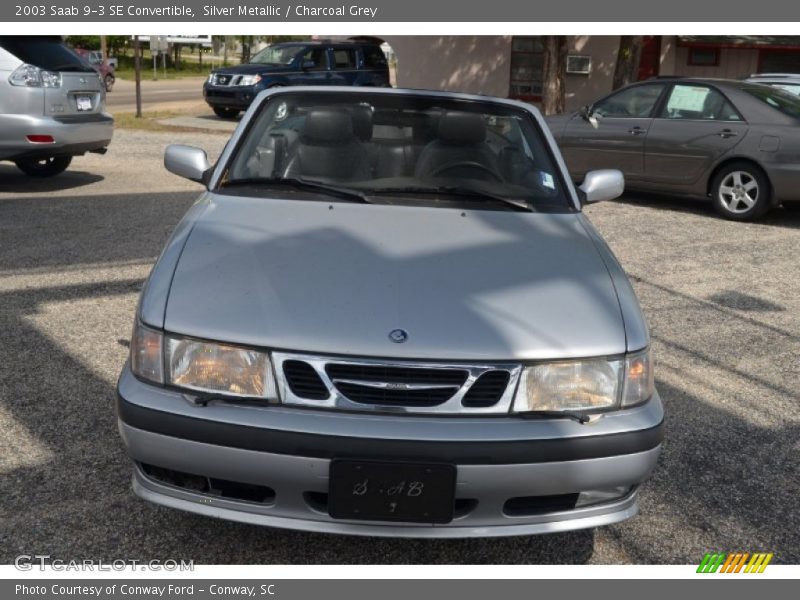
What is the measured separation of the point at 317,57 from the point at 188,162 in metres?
17.2

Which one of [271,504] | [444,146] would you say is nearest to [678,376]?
[444,146]

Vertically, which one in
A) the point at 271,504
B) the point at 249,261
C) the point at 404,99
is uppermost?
the point at 404,99

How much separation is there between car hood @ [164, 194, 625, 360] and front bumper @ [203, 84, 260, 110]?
16682mm

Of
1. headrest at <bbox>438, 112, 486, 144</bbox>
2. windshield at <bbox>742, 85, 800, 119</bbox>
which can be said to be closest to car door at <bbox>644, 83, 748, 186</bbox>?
windshield at <bbox>742, 85, 800, 119</bbox>

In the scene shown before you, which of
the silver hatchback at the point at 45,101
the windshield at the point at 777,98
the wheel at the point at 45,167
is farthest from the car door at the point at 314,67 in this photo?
the windshield at the point at 777,98

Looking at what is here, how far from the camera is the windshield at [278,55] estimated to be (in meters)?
21.0

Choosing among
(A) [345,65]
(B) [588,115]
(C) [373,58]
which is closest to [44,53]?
(B) [588,115]

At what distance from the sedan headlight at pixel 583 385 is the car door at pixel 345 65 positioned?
18560mm

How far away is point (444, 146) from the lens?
4367 millimetres

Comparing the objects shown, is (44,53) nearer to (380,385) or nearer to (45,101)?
(45,101)

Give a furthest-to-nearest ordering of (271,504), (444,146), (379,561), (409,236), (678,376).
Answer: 1. (678,376)
2. (444,146)
3. (409,236)
4. (379,561)
5. (271,504)

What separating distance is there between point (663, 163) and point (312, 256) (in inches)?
314

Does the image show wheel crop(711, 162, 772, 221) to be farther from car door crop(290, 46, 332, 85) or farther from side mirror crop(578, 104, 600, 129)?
car door crop(290, 46, 332, 85)

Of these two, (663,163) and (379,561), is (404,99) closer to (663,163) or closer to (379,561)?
(379,561)
